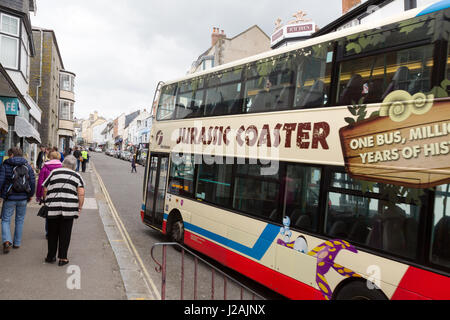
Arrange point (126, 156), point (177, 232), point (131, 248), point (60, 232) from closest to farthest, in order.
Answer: point (60, 232)
point (131, 248)
point (177, 232)
point (126, 156)

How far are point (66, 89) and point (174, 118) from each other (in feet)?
124

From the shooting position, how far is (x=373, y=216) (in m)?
3.94

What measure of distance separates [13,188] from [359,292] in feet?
19.3

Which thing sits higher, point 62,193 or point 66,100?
Answer: point 66,100

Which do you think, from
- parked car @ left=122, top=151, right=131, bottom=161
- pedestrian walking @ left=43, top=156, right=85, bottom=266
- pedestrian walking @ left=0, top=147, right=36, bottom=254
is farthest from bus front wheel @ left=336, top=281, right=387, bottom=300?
parked car @ left=122, top=151, right=131, bottom=161

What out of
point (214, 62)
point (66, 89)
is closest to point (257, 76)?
point (214, 62)

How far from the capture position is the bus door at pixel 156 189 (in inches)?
348

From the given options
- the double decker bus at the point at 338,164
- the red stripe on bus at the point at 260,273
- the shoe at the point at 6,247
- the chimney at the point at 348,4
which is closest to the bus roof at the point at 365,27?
the double decker bus at the point at 338,164

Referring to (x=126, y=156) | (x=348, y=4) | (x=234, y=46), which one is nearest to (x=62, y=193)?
(x=348, y=4)

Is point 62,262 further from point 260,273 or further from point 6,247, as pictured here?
point 260,273

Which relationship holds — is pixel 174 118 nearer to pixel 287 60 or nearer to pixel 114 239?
pixel 114 239

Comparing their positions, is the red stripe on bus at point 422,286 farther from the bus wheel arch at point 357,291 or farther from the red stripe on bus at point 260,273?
the red stripe on bus at point 260,273

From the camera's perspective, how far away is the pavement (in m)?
4.76
